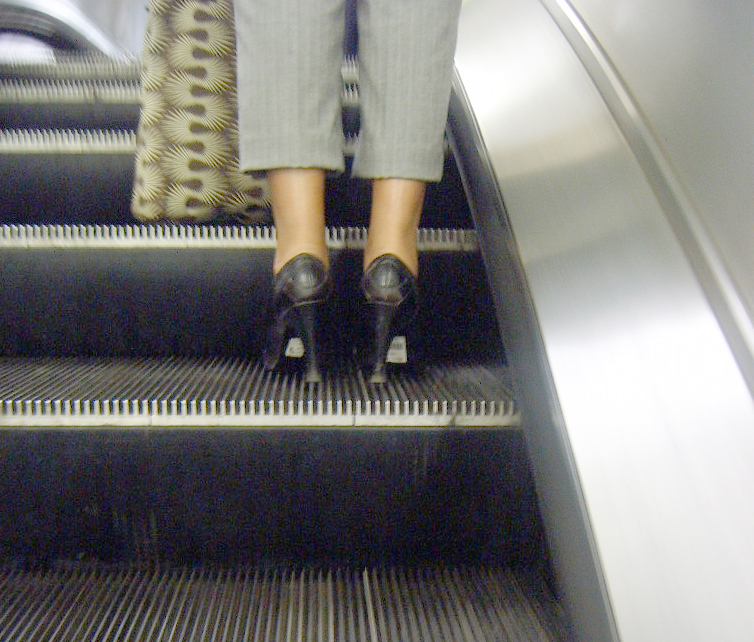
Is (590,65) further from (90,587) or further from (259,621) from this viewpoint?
(90,587)

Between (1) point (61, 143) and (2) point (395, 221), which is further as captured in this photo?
(1) point (61, 143)

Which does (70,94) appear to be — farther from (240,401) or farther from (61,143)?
(240,401)

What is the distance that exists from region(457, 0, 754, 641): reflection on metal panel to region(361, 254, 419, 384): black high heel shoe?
0.58 feet

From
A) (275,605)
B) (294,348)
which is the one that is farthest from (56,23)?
(275,605)

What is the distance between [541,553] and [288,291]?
0.50m

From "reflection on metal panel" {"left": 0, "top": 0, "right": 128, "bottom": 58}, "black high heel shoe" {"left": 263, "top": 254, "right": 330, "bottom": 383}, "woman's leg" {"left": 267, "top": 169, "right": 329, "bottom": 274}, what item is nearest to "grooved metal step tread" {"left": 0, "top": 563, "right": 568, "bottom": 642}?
"black high heel shoe" {"left": 263, "top": 254, "right": 330, "bottom": 383}

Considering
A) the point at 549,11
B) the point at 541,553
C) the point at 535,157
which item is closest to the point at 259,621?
the point at 541,553

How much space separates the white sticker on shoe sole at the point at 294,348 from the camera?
966 mm

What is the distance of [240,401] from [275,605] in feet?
0.82

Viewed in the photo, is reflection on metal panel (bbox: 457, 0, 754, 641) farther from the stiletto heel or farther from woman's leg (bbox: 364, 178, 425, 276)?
the stiletto heel

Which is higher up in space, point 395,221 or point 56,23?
point 56,23

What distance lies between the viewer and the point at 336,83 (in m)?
0.92

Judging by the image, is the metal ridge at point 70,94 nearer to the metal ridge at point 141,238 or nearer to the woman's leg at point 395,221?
the metal ridge at point 141,238

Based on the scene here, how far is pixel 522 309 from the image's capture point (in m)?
0.78
